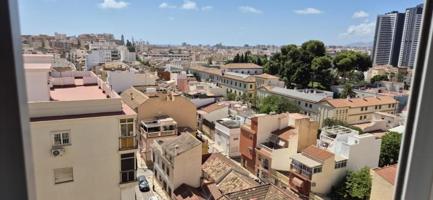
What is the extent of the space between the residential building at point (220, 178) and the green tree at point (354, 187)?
5.03 feet

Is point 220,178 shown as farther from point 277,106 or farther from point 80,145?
point 277,106

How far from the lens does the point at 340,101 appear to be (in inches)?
372

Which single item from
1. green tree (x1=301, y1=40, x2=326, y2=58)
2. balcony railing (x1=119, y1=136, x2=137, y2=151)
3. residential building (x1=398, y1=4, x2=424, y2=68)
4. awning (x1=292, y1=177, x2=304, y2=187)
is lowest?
awning (x1=292, y1=177, x2=304, y2=187)

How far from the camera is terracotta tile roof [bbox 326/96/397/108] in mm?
9320

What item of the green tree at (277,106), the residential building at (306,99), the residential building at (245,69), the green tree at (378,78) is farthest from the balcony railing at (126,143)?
the residential building at (245,69)

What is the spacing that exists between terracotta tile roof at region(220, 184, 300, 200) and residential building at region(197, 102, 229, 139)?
14.7 ft

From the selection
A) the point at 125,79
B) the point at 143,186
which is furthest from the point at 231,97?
the point at 143,186

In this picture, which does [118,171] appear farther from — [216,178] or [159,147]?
[159,147]

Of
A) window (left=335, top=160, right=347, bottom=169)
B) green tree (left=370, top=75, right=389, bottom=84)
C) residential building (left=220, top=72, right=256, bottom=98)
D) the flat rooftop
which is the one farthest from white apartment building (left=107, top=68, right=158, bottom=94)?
green tree (left=370, top=75, right=389, bottom=84)

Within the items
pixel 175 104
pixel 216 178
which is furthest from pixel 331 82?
pixel 216 178

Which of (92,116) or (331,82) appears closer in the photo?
(92,116)

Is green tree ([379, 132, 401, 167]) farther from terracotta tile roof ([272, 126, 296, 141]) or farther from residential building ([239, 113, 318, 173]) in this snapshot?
terracotta tile roof ([272, 126, 296, 141])

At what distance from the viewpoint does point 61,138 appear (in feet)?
6.77

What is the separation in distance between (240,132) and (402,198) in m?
6.84
